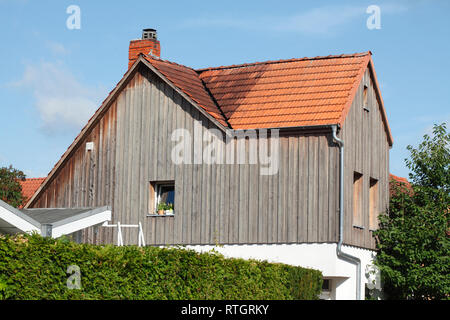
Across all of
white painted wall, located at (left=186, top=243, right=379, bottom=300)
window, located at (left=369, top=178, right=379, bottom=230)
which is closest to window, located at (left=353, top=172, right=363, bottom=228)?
white painted wall, located at (left=186, top=243, right=379, bottom=300)

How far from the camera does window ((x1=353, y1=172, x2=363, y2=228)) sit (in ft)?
77.5

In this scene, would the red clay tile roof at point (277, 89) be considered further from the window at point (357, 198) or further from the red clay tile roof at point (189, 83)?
the window at point (357, 198)

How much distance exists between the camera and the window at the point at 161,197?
77.8 ft

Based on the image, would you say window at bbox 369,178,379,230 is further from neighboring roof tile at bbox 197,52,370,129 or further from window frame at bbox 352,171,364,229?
neighboring roof tile at bbox 197,52,370,129

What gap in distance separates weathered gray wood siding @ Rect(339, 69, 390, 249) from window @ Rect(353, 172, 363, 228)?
150 mm

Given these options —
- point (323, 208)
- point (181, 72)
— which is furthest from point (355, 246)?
point (181, 72)

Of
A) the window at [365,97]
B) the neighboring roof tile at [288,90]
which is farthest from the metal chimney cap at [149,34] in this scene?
the window at [365,97]

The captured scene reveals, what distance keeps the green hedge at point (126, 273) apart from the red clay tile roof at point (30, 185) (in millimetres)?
22493

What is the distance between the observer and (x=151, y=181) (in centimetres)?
2381

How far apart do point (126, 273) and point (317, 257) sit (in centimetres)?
1061
